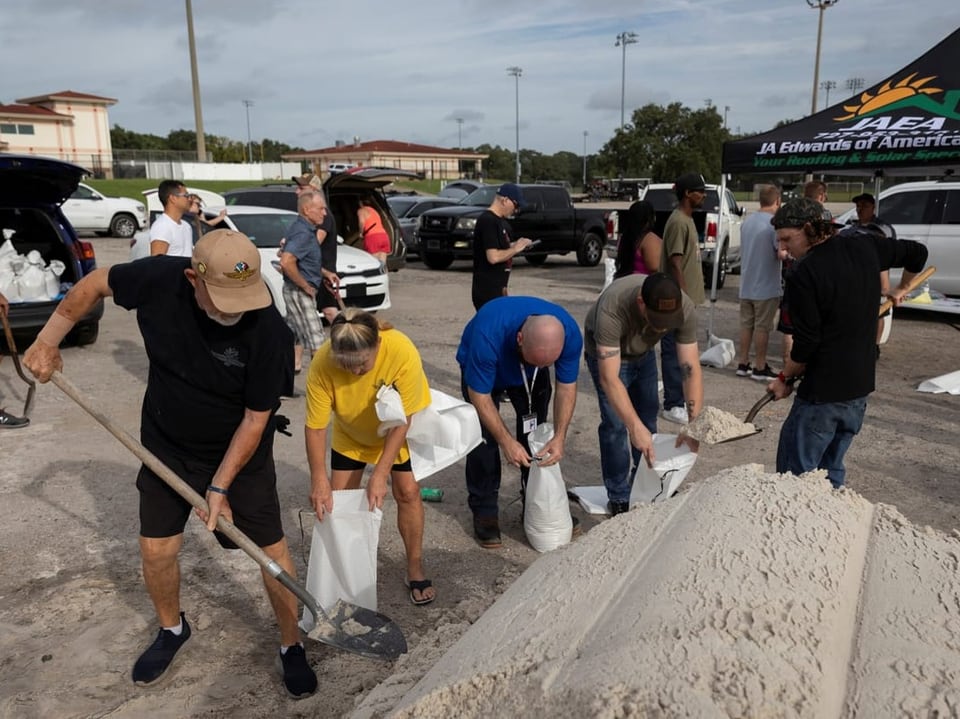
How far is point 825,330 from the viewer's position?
3643 millimetres

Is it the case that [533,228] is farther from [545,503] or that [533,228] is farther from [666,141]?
[666,141]

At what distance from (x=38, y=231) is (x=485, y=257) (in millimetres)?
5434

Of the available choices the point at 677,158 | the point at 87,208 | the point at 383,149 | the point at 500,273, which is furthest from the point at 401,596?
the point at 383,149

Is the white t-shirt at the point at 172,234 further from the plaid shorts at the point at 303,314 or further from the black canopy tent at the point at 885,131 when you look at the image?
the black canopy tent at the point at 885,131

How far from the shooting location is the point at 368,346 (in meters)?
3.15

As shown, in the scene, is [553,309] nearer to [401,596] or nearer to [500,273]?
[401,596]

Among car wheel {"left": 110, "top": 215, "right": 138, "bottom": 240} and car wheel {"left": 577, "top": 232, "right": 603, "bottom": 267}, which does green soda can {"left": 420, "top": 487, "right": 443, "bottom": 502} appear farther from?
car wheel {"left": 110, "top": 215, "right": 138, "bottom": 240}

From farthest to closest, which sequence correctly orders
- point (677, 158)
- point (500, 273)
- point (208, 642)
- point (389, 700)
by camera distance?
point (677, 158), point (500, 273), point (208, 642), point (389, 700)

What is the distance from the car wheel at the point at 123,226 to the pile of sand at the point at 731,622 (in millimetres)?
21933

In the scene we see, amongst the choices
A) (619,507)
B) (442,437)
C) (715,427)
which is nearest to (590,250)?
(619,507)

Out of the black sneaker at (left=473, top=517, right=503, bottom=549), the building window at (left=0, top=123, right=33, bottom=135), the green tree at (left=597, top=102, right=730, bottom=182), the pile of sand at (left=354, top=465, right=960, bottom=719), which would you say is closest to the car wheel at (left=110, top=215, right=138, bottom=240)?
the black sneaker at (left=473, top=517, right=503, bottom=549)

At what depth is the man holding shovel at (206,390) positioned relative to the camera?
9.12ft

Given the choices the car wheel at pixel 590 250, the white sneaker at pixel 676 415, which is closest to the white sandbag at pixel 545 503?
the white sneaker at pixel 676 415

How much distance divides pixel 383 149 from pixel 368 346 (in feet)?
229
